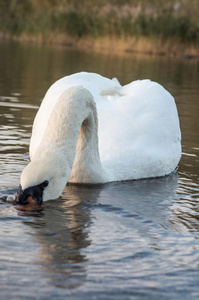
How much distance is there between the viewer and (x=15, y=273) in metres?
3.43

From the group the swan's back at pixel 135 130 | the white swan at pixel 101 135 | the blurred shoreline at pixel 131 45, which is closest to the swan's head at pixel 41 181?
the white swan at pixel 101 135

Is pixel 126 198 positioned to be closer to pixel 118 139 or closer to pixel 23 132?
pixel 118 139

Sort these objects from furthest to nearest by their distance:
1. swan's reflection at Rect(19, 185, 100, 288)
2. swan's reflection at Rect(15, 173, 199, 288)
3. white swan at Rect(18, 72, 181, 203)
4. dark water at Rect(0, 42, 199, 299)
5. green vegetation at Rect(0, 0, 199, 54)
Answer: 1. green vegetation at Rect(0, 0, 199, 54)
2. white swan at Rect(18, 72, 181, 203)
3. swan's reflection at Rect(15, 173, 199, 288)
4. swan's reflection at Rect(19, 185, 100, 288)
5. dark water at Rect(0, 42, 199, 299)

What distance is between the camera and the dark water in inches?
131

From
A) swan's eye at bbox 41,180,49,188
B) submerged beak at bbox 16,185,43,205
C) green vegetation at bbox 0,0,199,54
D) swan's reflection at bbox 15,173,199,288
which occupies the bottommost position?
swan's reflection at bbox 15,173,199,288

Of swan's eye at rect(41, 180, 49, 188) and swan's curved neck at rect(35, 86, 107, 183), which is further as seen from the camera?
swan's curved neck at rect(35, 86, 107, 183)

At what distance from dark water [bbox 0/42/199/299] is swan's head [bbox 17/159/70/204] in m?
0.19

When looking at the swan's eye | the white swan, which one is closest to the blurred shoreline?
the white swan

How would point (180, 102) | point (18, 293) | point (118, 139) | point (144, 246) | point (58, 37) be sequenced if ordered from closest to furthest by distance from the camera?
point (18, 293)
point (144, 246)
point (118, 139)
point (180, 102)
point (58, 37)

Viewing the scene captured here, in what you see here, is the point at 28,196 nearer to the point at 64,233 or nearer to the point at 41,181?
the point at 41,181

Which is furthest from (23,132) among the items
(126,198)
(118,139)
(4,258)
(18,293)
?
(18,293)

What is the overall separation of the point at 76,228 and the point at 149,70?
45.4 ft

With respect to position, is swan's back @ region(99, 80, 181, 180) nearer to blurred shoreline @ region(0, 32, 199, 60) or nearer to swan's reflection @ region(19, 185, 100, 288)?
swan's reflection @ region(19, 185, 100, 288)

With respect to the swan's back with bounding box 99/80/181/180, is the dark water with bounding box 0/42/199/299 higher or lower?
lower
